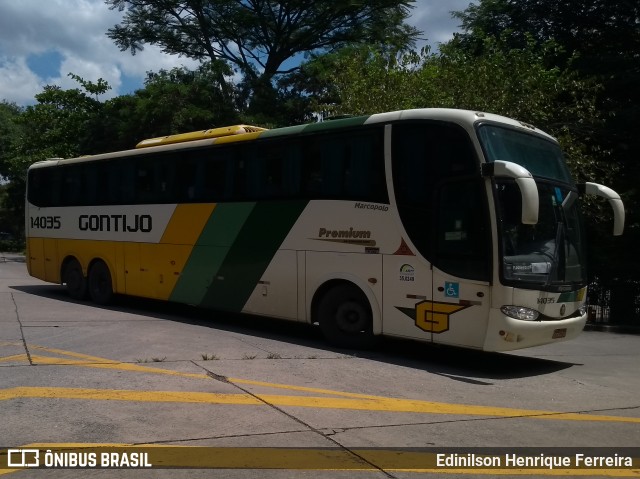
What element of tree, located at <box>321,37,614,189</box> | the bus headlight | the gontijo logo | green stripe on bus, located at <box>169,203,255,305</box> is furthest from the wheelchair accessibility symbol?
tree, located at <box>321,37,614,189</box>

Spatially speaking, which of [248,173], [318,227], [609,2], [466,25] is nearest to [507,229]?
[318,227]

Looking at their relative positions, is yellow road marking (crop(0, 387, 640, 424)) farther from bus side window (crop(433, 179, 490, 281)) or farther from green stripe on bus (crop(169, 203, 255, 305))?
green stripe on bus (crop(169, 203, 255, 305))

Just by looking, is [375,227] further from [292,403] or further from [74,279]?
[74,279]

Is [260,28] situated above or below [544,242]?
above

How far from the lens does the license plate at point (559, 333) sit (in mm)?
9156

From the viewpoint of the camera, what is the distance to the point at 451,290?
30.0ft

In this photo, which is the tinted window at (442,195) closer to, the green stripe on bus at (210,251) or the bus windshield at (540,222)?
the bus windshield at (540,222)

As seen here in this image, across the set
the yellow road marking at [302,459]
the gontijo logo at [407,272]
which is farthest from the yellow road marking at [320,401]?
the gontijo logo at [407,272]

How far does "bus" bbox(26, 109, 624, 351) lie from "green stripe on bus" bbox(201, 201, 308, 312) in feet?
0.08

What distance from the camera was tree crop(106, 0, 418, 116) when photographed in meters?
29.2

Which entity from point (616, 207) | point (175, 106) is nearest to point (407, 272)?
point (616, 207)

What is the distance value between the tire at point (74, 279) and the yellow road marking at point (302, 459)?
11.4 meters

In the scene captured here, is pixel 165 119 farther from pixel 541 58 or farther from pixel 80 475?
pixel 80 475

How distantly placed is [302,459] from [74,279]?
12756 mm
